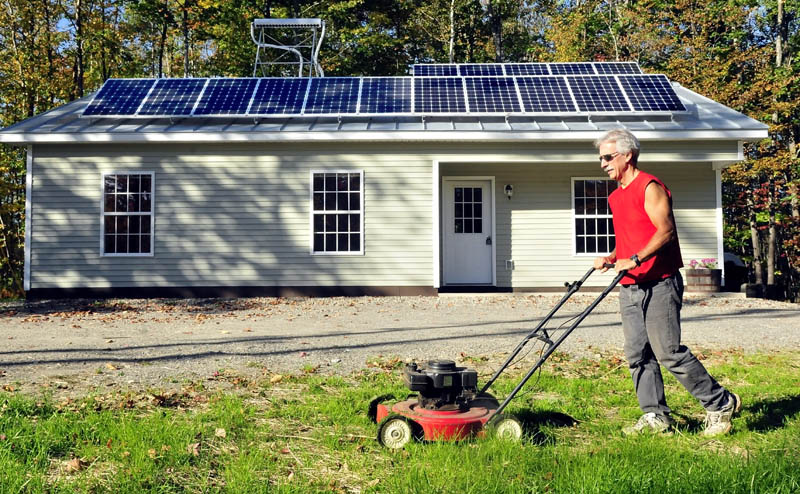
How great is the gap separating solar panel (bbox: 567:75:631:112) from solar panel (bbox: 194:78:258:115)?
726cm

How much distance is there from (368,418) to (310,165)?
31.1 feet

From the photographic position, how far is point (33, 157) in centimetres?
1302

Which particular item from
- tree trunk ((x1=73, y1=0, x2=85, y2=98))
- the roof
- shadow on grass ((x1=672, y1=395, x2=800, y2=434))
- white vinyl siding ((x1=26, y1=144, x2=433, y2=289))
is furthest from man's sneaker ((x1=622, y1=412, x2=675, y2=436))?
tree trunk ((x1=73, y1=0, x2=85, y2=98))

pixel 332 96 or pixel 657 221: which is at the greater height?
pixel 332 96

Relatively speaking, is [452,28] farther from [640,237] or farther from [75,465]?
[75,465]

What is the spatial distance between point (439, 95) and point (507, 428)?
11342 mm

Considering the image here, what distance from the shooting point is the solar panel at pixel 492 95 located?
1366cm

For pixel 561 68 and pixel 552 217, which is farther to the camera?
pixel 561 68

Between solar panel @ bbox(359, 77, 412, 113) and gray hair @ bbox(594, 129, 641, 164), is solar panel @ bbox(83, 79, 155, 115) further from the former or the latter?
gray hair @ bbox(594, 129, 641, 164)

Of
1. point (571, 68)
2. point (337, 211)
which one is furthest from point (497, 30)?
point (337, 211)

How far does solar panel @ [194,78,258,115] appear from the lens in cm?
1361

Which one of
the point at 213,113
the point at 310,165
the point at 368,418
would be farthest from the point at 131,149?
the point at 368,418

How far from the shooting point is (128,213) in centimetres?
1310

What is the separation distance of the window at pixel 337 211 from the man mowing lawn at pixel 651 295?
30.3 ft
